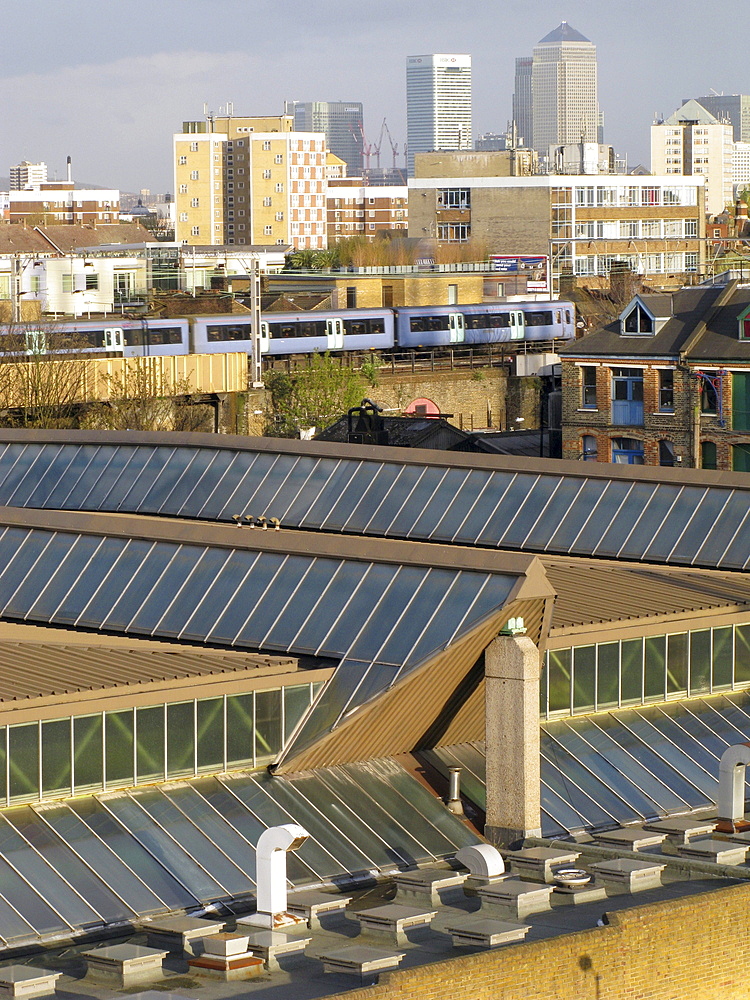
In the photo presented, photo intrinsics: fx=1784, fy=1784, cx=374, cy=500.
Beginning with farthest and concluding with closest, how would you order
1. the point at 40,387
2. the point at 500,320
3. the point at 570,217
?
the point at 570,217, the point at 500,320, the point at 40,387

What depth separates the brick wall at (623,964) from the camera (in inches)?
626

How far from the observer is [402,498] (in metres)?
34.7

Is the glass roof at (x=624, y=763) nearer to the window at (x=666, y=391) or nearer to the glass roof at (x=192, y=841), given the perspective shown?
the glass roof at (x=192, y=841)

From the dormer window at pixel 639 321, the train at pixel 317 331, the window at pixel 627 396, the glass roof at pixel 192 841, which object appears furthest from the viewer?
the train at pixel 317 331

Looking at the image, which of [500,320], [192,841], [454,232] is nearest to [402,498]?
[192,841]

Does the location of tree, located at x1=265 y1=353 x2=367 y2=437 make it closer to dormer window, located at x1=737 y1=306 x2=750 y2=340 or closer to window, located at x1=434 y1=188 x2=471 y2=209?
dormer window, located at x1=737 y1=306 x2=750 y2=340

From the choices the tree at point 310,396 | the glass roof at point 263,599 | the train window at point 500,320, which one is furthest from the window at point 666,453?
the glass roof at point 263,599

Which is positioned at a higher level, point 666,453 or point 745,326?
point 745,326

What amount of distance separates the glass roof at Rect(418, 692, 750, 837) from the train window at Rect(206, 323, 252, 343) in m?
59.2

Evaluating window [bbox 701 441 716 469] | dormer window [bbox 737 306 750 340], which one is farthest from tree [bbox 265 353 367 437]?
dormer window [bbox 737 306 750 340]

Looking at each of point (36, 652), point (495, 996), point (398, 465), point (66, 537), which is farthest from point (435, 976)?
point (398, 465)

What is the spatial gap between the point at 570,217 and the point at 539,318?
5003cm

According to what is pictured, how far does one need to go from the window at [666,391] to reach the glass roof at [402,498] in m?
32.2

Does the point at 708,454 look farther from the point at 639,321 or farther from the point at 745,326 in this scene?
the point at 639,321
